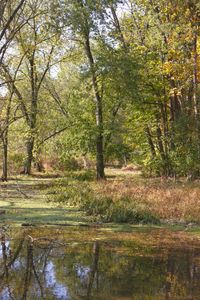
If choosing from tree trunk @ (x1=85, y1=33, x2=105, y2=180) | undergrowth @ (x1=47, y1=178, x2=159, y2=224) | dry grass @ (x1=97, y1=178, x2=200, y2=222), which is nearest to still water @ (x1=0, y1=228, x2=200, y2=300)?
undergrowth @ (x1=47, y1=178, x2=159, y2=224)

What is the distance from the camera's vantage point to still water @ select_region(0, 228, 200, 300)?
22.2 ft

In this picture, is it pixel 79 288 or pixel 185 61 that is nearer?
pixel 79 288

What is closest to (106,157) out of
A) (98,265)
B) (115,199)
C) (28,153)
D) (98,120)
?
(98,120)

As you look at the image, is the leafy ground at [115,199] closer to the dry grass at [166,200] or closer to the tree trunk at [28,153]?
the dry grass at [166,200]

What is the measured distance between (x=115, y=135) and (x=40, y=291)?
21413 millimetres

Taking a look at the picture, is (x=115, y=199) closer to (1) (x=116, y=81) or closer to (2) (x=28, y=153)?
(1) (x=116, y=81)

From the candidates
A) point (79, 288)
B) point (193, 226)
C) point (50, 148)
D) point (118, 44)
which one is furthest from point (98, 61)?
point (79, 288)

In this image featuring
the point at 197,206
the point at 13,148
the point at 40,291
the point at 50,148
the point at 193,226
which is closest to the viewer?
the point at 40,291

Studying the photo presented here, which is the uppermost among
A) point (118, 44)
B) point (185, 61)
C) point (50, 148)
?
point (118, 44)

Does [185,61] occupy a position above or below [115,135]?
above

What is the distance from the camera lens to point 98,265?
324 inches

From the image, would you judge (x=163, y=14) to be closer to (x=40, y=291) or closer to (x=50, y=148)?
(x=50, y=148)

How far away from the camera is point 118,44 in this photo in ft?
88.9

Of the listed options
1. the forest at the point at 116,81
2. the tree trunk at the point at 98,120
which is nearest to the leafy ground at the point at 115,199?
the forest at the point at 116,81
